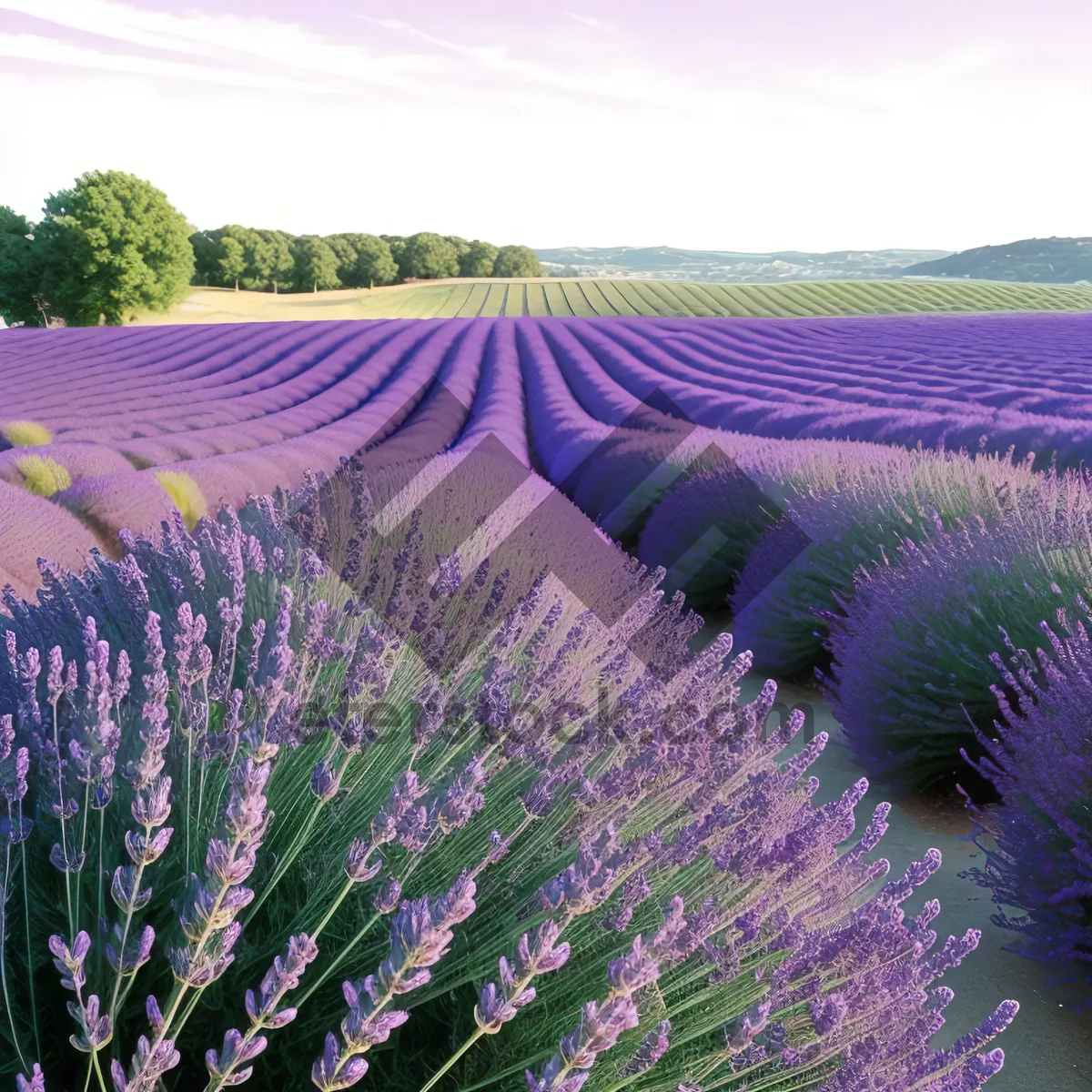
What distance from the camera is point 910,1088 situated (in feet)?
4.50

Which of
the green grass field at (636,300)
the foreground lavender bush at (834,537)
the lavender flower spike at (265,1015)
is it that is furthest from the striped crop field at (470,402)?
the green grass field at (636,300)

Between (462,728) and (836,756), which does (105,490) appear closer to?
(462,728)

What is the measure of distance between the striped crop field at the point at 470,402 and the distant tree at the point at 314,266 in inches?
1225

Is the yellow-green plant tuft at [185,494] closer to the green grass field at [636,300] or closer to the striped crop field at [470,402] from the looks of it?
the striped crop field at [470,402]

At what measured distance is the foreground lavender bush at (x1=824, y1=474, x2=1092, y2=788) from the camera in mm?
3229

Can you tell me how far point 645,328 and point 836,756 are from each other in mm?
22576

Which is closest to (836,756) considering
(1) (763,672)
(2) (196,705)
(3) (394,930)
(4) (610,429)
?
(1) (763,672)

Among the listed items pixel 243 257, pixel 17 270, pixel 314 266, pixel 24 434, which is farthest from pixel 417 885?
pixel 314 266

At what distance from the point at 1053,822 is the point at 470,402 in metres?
11.1

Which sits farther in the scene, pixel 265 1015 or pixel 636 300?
→ pixel 636 300

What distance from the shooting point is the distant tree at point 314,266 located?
53750 millimetres

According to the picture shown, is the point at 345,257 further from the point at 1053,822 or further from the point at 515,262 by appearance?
the point at 1053,822

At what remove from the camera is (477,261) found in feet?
213

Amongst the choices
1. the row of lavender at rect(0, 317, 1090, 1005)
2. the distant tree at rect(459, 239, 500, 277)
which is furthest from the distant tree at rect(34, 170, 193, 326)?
the distant tree at rect(459, 239, 500, 277)
